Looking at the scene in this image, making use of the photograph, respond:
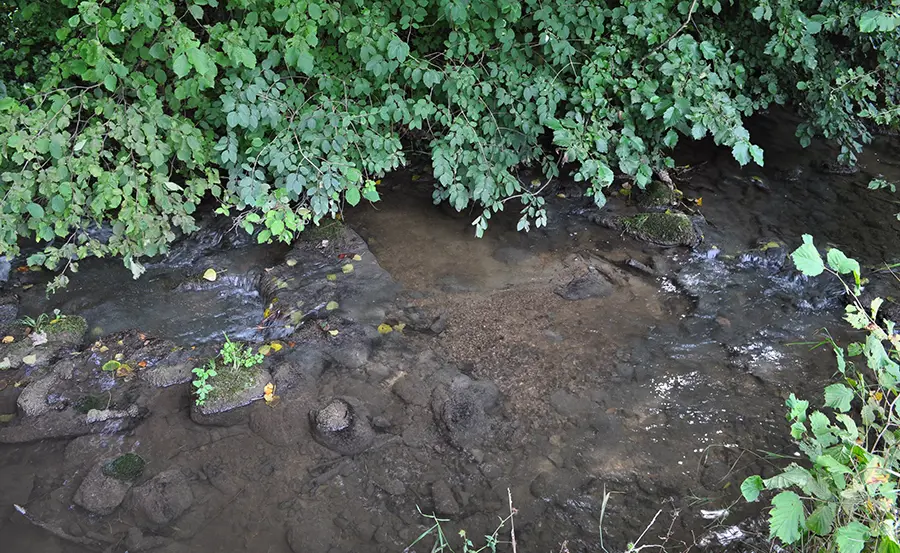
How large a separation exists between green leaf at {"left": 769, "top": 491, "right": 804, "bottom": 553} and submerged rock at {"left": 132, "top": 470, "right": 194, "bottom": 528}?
8.46ft

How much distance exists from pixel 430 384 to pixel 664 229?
102 inches

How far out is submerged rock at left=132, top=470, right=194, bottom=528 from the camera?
3057 mm

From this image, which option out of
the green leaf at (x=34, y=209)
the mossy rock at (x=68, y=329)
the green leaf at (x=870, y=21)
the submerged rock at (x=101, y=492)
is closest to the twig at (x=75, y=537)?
the submerged rock at (x=101, y=492)

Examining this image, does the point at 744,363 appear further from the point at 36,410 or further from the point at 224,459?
the point at 36,410

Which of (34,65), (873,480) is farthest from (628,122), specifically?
(34,65)

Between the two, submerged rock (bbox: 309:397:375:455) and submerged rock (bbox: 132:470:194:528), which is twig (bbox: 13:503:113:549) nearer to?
submerged rock (bbox: 132:470:194:528)

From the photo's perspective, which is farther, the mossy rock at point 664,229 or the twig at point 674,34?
the mossy rock at point 664,229

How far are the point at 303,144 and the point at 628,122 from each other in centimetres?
241

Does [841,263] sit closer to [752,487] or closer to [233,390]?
[752,487]

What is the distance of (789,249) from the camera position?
16.6ft

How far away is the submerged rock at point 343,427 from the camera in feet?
11.3

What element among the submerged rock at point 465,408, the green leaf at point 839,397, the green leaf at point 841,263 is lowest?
the submerged rock at point 465,408

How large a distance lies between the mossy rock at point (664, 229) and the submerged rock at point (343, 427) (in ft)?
9.53

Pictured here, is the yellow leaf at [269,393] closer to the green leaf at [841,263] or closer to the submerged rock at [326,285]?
the submerged rock at [326,285]
